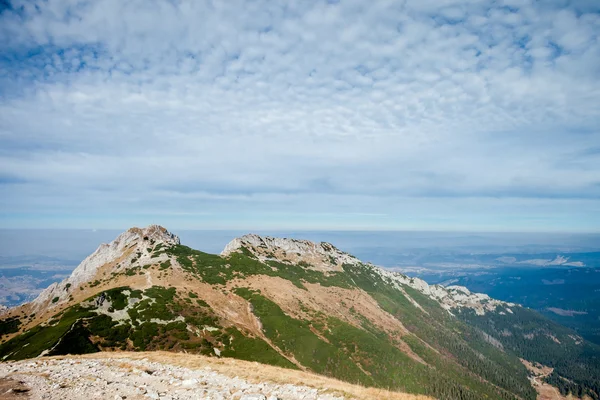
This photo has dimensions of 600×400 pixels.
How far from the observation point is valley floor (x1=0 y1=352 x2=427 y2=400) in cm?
1748

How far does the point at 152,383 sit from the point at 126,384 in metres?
1.57

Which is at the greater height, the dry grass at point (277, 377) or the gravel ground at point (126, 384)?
the gravel ground at point (126, 384)

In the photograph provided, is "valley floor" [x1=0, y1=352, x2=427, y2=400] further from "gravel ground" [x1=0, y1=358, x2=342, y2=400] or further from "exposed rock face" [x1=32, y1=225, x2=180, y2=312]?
"exposed rock face" [x1=32, y1=225, x2=180, y2=312]

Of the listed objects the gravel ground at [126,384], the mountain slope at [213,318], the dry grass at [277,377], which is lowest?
the mountain slope at [213,318]

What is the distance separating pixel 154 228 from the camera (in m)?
141

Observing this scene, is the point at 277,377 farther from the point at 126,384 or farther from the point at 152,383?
the point at 126,384

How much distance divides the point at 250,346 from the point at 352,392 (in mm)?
57358

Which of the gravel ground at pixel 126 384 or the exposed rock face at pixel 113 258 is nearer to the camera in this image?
the gravel ground at pixel 126 384

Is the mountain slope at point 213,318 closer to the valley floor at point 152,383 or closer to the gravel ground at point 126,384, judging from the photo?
the valley floor at point 152,383

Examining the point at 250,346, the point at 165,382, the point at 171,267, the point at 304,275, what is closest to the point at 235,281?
the point at 171,267

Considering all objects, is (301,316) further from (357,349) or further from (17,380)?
(17,380)

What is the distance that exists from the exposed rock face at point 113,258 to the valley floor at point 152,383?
8690 cm

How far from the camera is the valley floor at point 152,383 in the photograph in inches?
Answer: 688

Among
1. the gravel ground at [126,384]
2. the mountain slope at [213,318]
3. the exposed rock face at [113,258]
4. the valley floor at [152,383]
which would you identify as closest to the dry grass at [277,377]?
the valley floor at [152,383]
